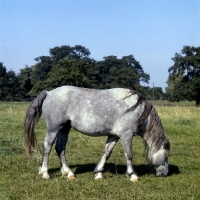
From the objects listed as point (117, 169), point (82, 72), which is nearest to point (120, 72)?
point (82, 72)

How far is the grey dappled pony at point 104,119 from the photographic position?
7270 millimetres

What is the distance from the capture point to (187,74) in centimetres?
5212

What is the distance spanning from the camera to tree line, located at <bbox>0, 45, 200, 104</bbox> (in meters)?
51.0

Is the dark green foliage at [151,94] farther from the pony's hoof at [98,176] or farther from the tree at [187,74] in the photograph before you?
the pony's hoof at [98,176]

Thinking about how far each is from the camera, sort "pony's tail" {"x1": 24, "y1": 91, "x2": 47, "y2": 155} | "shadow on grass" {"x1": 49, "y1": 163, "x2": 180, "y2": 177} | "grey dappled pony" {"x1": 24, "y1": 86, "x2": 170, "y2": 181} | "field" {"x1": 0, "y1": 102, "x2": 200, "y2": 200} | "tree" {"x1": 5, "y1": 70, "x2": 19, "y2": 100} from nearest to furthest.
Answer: "field" {"x1": 0, "y1": 102, "x2": 200, "y2": 200} < "grey dappled pony" {"x1": 24, "y1": 86, "x2": 170, "y2": 181} < "pony's tail" {"x1": 24, "y1": 91, "x2": 47, "y2": 155} < "shadow on grass" {"x1": 49, "y1": 163, "x2": 180, "y2": 177} < "tree" {"x1": 5, "y1": 70, "x2": 19, "y2": 100}

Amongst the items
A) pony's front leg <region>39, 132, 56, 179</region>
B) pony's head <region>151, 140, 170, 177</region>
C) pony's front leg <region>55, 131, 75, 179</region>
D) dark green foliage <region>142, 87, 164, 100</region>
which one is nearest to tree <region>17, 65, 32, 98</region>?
dark green foliage <region>142, 87, 164, 100</region>

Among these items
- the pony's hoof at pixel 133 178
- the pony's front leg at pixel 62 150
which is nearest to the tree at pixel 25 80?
the pony's front leg at pixel 62 150

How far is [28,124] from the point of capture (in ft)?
24.8

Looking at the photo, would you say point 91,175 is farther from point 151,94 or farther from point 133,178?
point 151,94

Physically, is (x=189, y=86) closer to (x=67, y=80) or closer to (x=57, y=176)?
(x=67, y=80)

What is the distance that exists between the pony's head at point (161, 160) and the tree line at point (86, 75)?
37.6 metres

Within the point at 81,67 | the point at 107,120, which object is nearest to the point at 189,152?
the point at 107,120

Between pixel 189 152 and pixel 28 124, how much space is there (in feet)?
17.3

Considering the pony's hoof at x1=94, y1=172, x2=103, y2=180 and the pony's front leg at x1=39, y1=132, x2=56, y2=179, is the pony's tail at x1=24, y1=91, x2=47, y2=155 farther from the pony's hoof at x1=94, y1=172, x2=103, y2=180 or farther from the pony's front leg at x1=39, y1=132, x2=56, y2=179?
the pony's hoof at x1=94, y1=172, x2=103, y2=180
